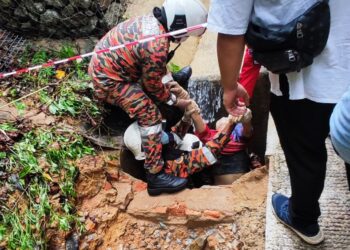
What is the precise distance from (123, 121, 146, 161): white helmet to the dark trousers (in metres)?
1.80

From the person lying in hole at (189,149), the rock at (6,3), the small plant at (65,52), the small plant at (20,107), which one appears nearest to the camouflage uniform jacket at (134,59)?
the person lying in hole at (189,149)

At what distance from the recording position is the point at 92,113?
414 centimetres

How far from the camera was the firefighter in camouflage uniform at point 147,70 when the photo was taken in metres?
3.34

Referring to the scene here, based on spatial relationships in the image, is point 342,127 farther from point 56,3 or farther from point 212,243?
point 56,3

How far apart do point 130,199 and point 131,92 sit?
0.91 meters

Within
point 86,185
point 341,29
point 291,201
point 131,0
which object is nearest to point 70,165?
point 86,185

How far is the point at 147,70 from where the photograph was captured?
3457 mm

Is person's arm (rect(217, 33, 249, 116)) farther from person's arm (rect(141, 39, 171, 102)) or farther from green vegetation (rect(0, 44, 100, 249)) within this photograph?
green vegetation (rect(0, 44, 100, 249))

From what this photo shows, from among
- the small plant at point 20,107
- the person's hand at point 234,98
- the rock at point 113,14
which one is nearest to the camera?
the person's hand at point 234,98

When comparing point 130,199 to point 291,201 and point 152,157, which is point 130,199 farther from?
point 291,201

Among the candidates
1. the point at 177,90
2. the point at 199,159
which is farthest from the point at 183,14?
the point at 199,159

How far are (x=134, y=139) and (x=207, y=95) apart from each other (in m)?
1.56

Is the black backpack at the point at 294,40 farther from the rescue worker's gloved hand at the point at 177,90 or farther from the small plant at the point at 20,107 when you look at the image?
the small plant at the point at 20,107

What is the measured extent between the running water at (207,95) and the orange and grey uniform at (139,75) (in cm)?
129
